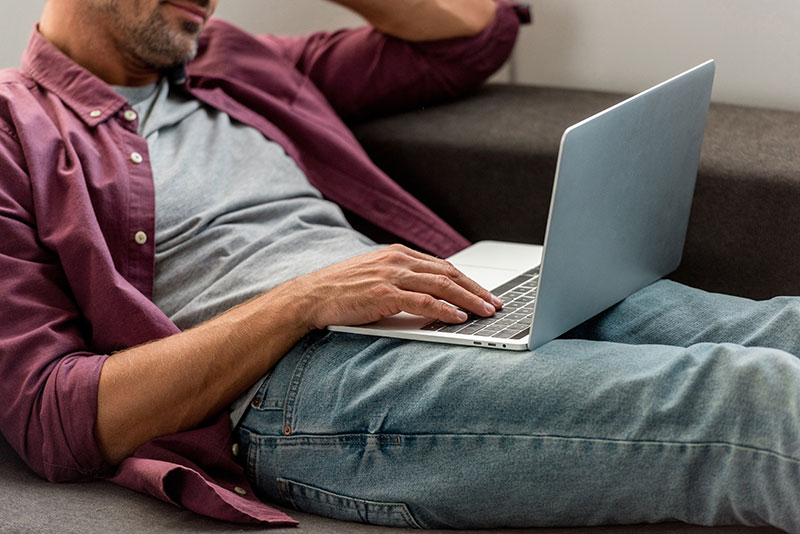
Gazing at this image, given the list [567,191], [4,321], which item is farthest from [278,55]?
[567,191]

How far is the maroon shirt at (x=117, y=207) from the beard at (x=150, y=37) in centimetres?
9

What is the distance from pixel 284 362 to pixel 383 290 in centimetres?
15

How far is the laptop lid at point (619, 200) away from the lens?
987 mm

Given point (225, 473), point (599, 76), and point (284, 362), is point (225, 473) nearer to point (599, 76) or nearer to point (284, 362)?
point (284, 362)

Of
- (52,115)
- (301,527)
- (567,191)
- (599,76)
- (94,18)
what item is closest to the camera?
(567,191)

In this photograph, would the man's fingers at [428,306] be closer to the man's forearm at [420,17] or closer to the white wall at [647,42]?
the man's forearm at [420,17]

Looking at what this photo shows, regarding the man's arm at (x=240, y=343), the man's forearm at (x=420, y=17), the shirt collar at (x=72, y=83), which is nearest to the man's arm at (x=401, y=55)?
the man's forearm at (x=420, y=17)

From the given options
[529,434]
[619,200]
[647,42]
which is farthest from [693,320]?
[647,42]

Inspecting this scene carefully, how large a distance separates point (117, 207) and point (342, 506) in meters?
0.53

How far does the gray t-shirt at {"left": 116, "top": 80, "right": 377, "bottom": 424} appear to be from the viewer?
1333 mm

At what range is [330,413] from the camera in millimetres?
1104

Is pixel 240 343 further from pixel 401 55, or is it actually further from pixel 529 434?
pixel 401 55

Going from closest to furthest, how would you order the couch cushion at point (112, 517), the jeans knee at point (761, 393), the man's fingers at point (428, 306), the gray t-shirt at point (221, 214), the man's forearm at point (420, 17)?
the jeans knee at point (761, 393) < the couch cushion at point (112, 517) < the man's fingers at point (428, 306) < the gray t-shirt at point (221, 214) < the man's forearm at point (420, 17)

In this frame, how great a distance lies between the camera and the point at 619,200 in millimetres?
1090
